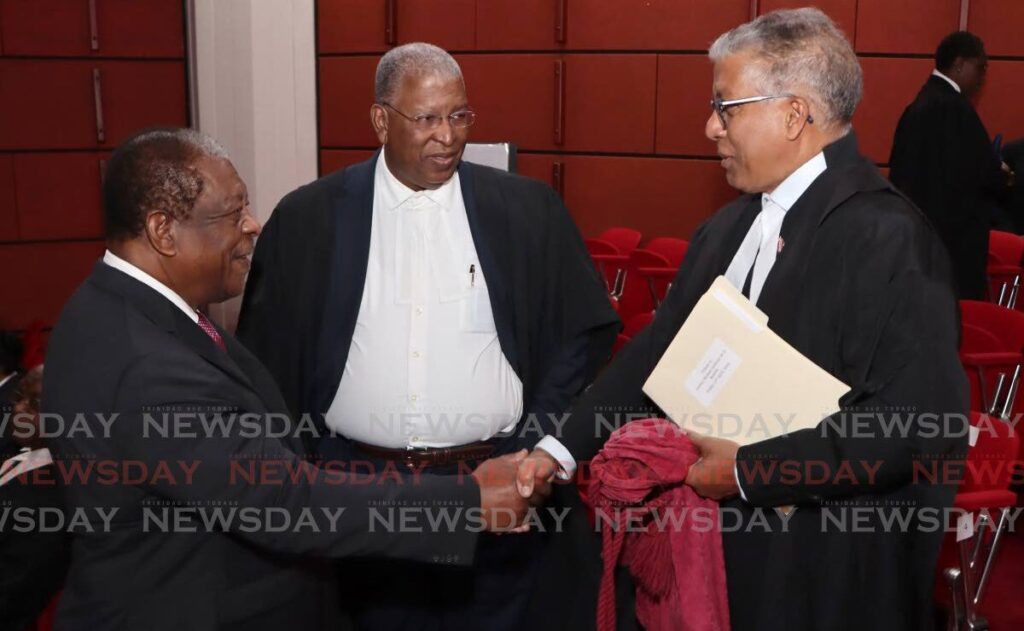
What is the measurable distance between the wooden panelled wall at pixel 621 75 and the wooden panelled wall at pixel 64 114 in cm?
130

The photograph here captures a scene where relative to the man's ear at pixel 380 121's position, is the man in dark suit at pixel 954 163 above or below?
below

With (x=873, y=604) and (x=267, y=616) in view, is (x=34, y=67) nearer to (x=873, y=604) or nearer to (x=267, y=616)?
(x=267, y=616)

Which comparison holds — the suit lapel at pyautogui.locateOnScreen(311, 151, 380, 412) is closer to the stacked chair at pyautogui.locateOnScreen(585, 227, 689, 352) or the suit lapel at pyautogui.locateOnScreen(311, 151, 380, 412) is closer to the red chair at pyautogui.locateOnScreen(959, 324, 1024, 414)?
the red chair at pyautogui.locateOnScreen(959, 324, 1024, 414)

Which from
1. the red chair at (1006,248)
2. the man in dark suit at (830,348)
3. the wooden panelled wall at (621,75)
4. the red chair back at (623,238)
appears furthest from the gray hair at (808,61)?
the wooden panelled wall at (621,75)

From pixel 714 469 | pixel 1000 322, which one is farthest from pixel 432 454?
pixel 1000 322

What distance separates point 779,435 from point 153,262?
1.04m

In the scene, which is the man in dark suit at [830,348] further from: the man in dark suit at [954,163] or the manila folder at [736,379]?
the man in dark suit at [954,163]

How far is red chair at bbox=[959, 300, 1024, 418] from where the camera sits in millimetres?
3357

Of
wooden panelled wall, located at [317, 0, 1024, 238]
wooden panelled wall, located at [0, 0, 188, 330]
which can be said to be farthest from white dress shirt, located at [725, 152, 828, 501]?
wooden panelled wall, located at [0, 0, 188, 330]

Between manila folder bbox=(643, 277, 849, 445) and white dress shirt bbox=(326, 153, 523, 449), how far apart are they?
68 centimetres

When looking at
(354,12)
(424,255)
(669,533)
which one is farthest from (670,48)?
(669,533)

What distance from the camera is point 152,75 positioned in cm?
743

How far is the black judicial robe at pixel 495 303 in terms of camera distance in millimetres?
2441

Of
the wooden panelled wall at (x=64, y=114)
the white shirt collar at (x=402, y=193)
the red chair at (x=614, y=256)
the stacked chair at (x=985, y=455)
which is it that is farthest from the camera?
the wooden panelled wall at (x=64, y=114)
